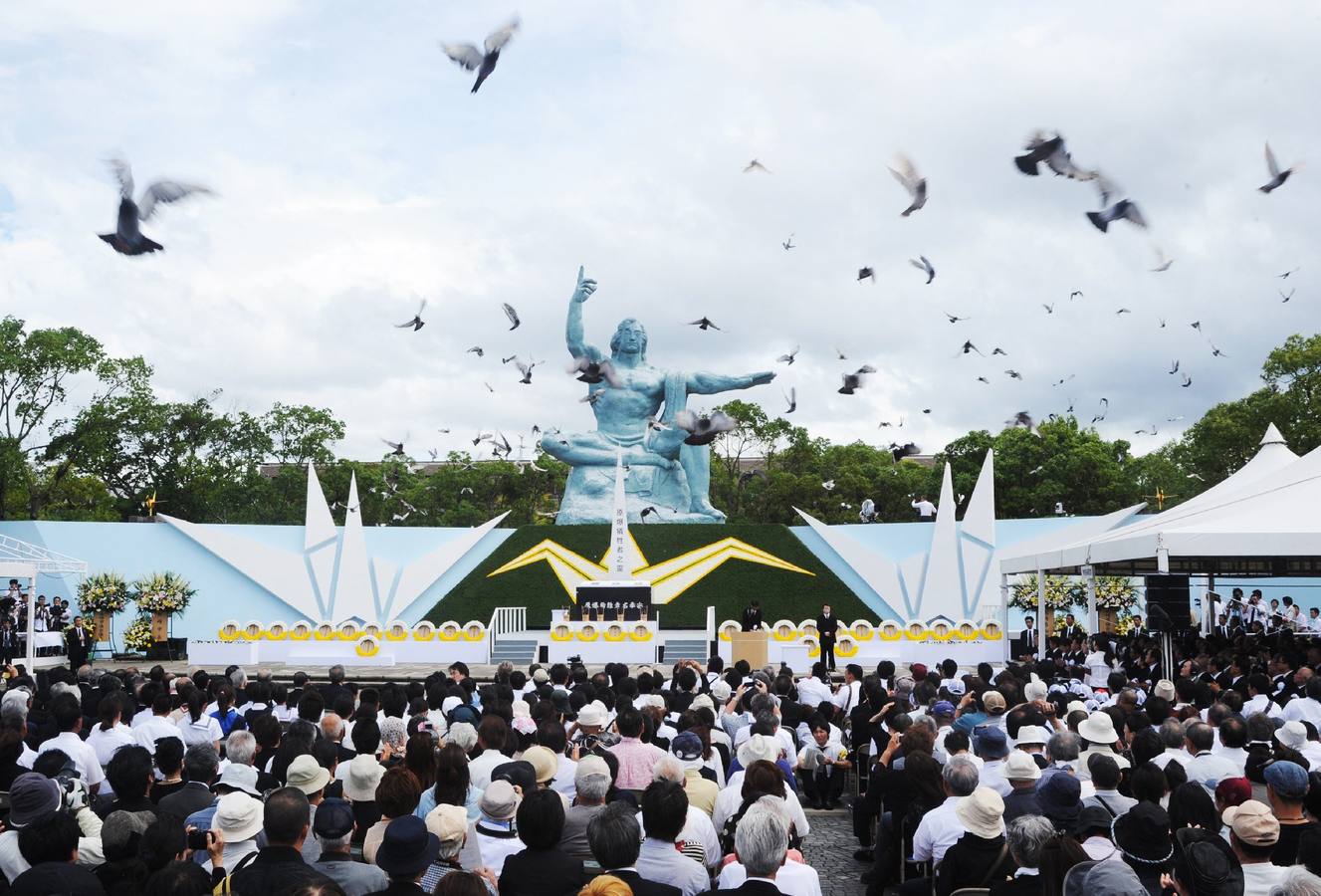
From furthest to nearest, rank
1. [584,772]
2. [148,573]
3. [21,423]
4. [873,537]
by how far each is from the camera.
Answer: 1. [21,423]
2. [873,537]
3. [148,573]
4. [584,772]

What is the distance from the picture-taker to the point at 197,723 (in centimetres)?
860

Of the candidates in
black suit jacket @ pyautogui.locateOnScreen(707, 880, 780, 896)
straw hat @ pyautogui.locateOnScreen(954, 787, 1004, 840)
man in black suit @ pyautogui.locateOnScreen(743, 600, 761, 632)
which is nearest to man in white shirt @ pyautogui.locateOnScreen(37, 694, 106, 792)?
black suit jacket @ pyautogui.locateOnScreen(707, 880, 780, 896)

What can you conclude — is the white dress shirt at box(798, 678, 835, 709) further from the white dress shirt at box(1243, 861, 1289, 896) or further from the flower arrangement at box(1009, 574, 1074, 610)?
the flower arrangement at box(1009, 574, 1074, 610)

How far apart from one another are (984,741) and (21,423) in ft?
124

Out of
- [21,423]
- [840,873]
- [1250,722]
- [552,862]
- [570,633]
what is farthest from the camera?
[21,423]

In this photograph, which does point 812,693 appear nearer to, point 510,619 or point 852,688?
point 852,688

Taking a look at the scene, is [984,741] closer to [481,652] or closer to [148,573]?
[481,652]

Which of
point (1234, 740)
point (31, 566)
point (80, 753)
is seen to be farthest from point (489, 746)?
point (31, 566)

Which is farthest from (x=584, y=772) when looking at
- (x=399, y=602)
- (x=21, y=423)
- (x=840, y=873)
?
(x=21, y=423)

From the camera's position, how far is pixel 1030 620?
25.1 m

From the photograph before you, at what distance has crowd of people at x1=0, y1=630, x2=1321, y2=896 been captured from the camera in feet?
14.1

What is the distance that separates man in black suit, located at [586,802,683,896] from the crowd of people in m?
0.01

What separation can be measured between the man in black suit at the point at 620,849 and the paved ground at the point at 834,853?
3.63 m

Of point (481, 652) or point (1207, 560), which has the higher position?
point (1207, 560)
